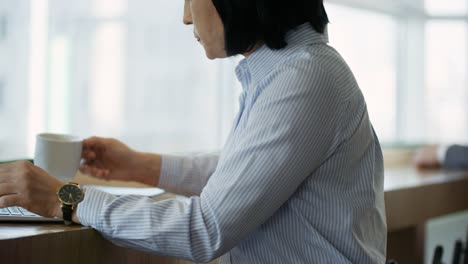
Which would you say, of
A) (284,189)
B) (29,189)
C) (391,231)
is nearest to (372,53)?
(391,231)

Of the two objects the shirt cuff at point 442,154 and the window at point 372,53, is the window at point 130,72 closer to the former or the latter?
the window at point 372,53

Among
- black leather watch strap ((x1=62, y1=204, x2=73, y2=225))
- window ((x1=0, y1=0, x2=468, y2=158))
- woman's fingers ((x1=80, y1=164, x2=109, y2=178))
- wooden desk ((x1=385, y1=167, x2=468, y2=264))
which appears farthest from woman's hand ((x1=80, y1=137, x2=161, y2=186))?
wooden desk ((x1=385, y1=167, x2=468, y2=264))

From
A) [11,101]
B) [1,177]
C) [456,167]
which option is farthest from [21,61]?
[456,167]

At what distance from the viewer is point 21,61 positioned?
1.62m

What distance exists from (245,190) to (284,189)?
7 centimetres

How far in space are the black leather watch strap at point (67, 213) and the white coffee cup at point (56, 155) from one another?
237 mm

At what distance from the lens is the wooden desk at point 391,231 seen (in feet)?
3.46

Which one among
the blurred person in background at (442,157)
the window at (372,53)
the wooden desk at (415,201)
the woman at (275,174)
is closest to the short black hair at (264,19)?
the woman at (275,174)

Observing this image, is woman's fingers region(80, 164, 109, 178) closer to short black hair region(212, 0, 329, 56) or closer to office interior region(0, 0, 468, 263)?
office interior region(0, 0, 468, 263)

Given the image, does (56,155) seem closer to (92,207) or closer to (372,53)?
(92,207)

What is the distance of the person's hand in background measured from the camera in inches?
110

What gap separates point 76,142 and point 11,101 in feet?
0.99

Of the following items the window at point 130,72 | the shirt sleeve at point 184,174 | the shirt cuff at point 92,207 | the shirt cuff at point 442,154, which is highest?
the window at point 130,72

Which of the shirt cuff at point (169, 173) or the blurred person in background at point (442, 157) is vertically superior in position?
the shirt cuff at point (169, 173)
